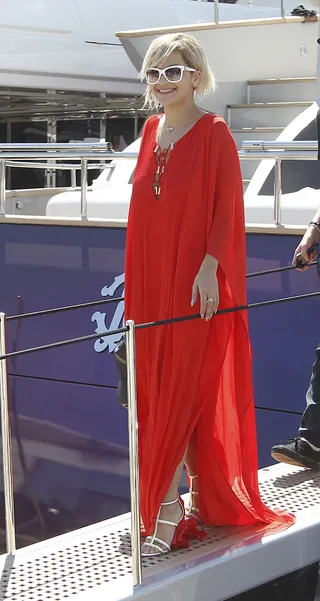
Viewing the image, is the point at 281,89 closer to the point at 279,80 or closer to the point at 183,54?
the point at 279,80

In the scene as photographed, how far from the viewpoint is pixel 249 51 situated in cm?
764

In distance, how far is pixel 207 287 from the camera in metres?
2.86

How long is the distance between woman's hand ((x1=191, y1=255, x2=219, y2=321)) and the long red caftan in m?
0.03

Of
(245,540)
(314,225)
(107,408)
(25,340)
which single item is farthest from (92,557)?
(25,340)

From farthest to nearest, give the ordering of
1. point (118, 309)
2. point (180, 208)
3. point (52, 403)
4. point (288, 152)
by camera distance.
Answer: point (52, 403) → point (118, 309) → point (288, 152) → point (180, 208)

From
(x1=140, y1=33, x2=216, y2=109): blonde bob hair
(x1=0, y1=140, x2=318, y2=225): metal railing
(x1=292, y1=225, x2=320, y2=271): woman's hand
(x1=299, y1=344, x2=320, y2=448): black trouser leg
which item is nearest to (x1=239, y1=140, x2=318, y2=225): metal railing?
(x1=0, y1=140, x2=318, y2=225): metal railing

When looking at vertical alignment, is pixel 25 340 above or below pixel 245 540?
above

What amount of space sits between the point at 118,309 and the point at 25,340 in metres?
0.78

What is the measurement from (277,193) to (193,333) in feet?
7.05

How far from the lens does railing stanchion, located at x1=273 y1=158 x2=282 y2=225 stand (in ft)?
16.1

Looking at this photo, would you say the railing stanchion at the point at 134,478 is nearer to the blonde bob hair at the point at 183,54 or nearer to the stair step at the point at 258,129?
the blonde bob hair at the point at 183,54

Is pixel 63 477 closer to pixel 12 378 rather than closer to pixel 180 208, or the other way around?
pixel 12 378

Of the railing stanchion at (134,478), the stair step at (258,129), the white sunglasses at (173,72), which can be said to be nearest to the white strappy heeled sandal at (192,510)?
the railing stanchion at (134,478)

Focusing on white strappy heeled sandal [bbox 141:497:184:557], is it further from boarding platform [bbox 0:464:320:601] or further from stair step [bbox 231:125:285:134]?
stair step [bbox 231:125:285:134]
